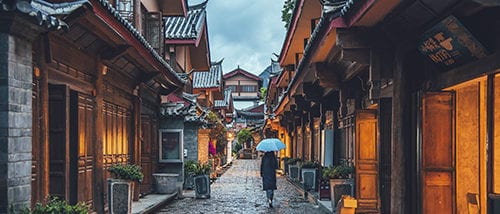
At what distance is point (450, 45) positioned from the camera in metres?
8.30

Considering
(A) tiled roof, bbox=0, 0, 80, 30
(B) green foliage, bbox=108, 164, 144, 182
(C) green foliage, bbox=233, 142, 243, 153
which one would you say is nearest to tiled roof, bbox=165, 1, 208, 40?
(B) green foliage, bbox=108, 164, 144, 182

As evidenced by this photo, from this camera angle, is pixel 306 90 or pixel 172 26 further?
pixel 172 26

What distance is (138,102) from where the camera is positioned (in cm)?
1858

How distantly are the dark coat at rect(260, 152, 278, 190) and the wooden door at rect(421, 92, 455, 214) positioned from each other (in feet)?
30.9

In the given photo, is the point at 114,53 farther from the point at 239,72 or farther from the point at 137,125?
the point at 239,72

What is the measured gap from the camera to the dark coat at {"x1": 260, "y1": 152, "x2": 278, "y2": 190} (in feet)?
62.8

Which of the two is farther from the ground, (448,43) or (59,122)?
(448,43)

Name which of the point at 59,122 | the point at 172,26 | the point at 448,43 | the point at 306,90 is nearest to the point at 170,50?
the point at 172,26

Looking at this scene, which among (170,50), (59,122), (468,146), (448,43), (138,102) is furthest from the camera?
(170,50)

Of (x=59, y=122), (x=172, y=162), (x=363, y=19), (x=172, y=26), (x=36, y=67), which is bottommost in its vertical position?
(x=172, y=162)

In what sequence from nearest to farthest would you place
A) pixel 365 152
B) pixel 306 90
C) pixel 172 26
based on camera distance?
pixel 365 152 → pixel 306 90 → pixel 172 26

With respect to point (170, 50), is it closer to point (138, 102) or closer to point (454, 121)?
point (138, 102)

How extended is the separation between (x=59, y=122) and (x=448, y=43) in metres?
6.75

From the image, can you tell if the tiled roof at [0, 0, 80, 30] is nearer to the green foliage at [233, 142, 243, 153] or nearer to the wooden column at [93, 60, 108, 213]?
the wooden column at [93, 60, 108, 213]
